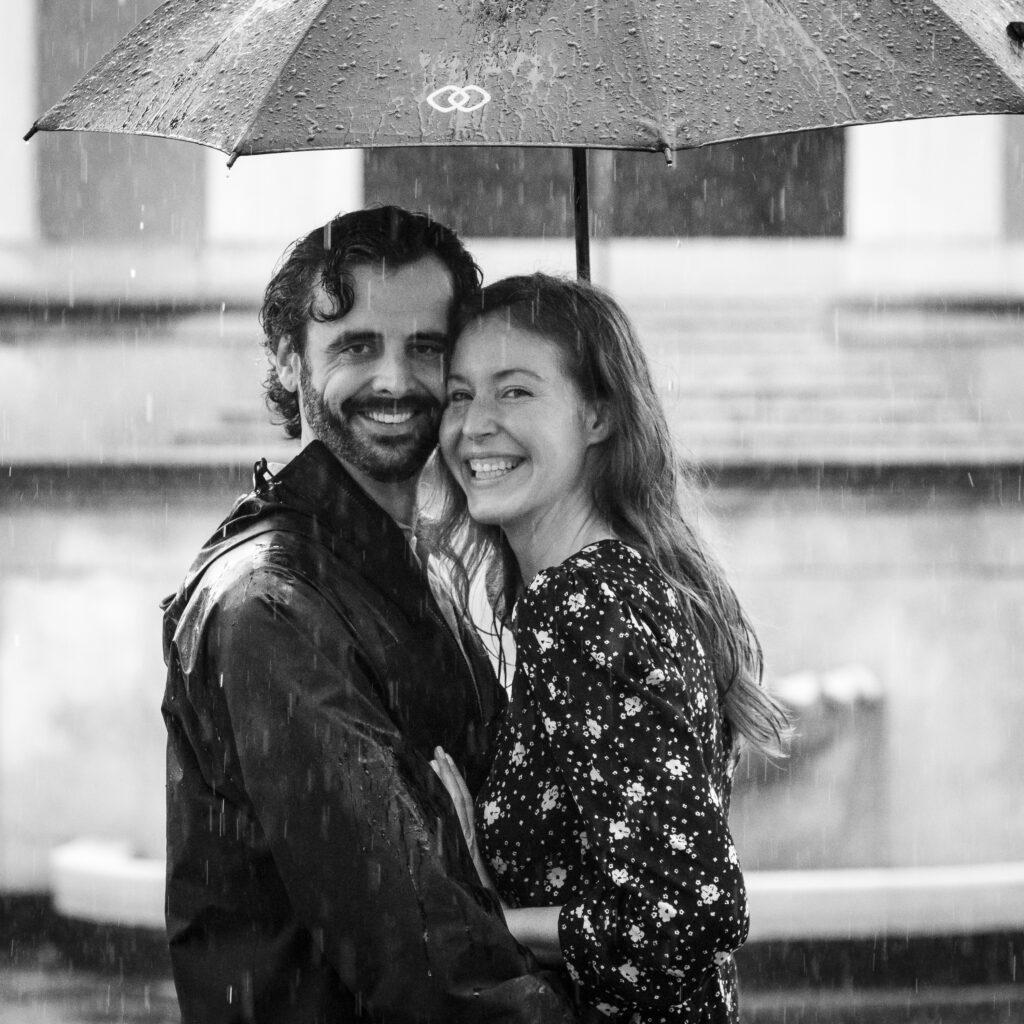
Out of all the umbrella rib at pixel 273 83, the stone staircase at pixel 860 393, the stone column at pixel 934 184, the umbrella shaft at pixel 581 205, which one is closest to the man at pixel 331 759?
the umbrella shaft at pixel 581 205

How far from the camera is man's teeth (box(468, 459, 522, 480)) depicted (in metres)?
3.11

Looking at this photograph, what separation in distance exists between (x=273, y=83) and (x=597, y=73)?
0.48 meters

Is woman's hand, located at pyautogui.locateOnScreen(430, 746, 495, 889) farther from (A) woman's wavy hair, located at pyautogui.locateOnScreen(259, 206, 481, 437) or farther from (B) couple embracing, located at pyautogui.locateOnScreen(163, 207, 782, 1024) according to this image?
(A) woman's wavy hair, located at pyautogui.locateOnScreen(259, 206, 481, 437)

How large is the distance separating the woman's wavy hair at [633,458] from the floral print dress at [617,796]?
216mm

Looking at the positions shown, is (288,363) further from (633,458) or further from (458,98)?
(458,98)

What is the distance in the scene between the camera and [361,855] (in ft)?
8.38

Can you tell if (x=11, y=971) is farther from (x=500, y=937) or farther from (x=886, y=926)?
(x=500, y=937)

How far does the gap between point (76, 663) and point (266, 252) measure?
2296mm

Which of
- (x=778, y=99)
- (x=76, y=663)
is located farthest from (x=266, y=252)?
(x=778, y=99)

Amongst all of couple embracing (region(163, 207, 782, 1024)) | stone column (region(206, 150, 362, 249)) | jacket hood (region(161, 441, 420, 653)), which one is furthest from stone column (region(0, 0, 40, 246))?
jacket hood (region(161, 441, 420, 653))

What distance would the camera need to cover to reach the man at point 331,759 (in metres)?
2.55

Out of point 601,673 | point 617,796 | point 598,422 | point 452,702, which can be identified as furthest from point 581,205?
point 617,796

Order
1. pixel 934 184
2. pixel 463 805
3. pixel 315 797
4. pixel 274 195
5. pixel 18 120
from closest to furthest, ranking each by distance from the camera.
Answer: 1. pixel 315 797
2. pixel 463 805
3. pixel 18 120
4. pixel 274 195
5. pixel 934 184

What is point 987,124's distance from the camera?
Result: 9227mm
